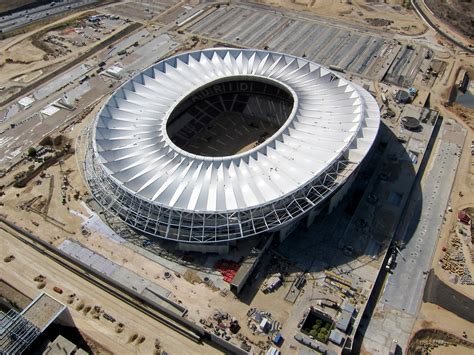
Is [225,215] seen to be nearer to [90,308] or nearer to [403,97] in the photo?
[90,308]

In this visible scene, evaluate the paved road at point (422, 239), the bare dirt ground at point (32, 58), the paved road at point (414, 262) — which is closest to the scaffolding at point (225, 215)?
the paved road at point (422, 239)

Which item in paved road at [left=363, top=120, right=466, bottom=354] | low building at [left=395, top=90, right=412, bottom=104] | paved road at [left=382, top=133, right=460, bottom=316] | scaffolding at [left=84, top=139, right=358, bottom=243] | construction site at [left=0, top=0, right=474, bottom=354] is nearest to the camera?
construction site at [left=0, top=0, right=474, bottom=354]

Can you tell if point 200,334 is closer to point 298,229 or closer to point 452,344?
point 298,229

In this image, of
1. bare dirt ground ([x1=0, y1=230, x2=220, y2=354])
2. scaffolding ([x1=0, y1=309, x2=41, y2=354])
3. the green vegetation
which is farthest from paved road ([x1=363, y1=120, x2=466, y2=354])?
scaffolding ([x1=0, y1=309, x2=41, y2=354])

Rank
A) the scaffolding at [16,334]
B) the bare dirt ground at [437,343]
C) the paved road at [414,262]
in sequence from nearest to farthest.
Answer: the scaffolding at [16,334] → the bare dirt ground at [437,343] → the paved road at [414,262]

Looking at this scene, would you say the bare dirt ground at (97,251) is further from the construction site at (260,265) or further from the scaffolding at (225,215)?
the scaffolding at (225,215)

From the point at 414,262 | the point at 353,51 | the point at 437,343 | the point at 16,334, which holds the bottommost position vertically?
the point at 16,334

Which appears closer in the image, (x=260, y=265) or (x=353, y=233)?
(x=260, y=265)

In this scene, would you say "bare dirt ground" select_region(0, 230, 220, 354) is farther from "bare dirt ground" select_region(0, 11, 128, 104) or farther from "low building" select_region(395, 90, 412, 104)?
"low building" select_region(395, 90, 412, 104)

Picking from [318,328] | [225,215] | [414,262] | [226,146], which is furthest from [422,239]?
[226,146]
